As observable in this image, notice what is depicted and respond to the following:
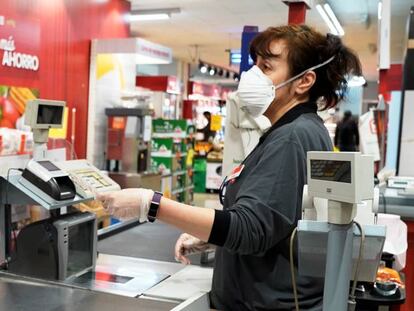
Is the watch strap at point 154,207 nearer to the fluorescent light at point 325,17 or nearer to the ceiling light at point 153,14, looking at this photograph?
the fluorescent light at point 325,17

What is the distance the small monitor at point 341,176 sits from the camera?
1105mm

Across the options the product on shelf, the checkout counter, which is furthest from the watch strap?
the product on shelf

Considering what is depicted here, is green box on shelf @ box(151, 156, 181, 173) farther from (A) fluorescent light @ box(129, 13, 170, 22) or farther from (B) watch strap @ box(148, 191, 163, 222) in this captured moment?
(B) watch strap @ box(148, 191, 163, 222)

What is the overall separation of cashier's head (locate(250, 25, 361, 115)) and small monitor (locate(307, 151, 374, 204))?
519 mm

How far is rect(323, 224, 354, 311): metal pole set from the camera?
3.93ft

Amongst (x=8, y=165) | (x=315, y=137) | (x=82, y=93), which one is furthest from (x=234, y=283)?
(x=82, y=93)

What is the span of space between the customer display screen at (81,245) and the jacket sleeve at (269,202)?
1119 millimetres

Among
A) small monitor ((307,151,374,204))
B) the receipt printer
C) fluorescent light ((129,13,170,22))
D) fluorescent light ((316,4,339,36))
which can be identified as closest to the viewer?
small monitor ((307,151,374,204))

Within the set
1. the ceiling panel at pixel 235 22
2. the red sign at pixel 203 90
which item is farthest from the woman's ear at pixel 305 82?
the red sign at pixel 203 90

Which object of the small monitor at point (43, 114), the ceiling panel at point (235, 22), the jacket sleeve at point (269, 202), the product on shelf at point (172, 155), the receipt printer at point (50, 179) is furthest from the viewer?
the product on shelf at point (172, 155)

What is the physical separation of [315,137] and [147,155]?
5.90 meters

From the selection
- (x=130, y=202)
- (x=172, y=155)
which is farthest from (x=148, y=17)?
(x=130, y=202)

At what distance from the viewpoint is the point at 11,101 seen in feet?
16.8

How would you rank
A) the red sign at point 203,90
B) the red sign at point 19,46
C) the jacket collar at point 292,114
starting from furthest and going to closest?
the red sign at point 203,90 → the red sign at point 19,46 → the jacket collar at point 292,114
